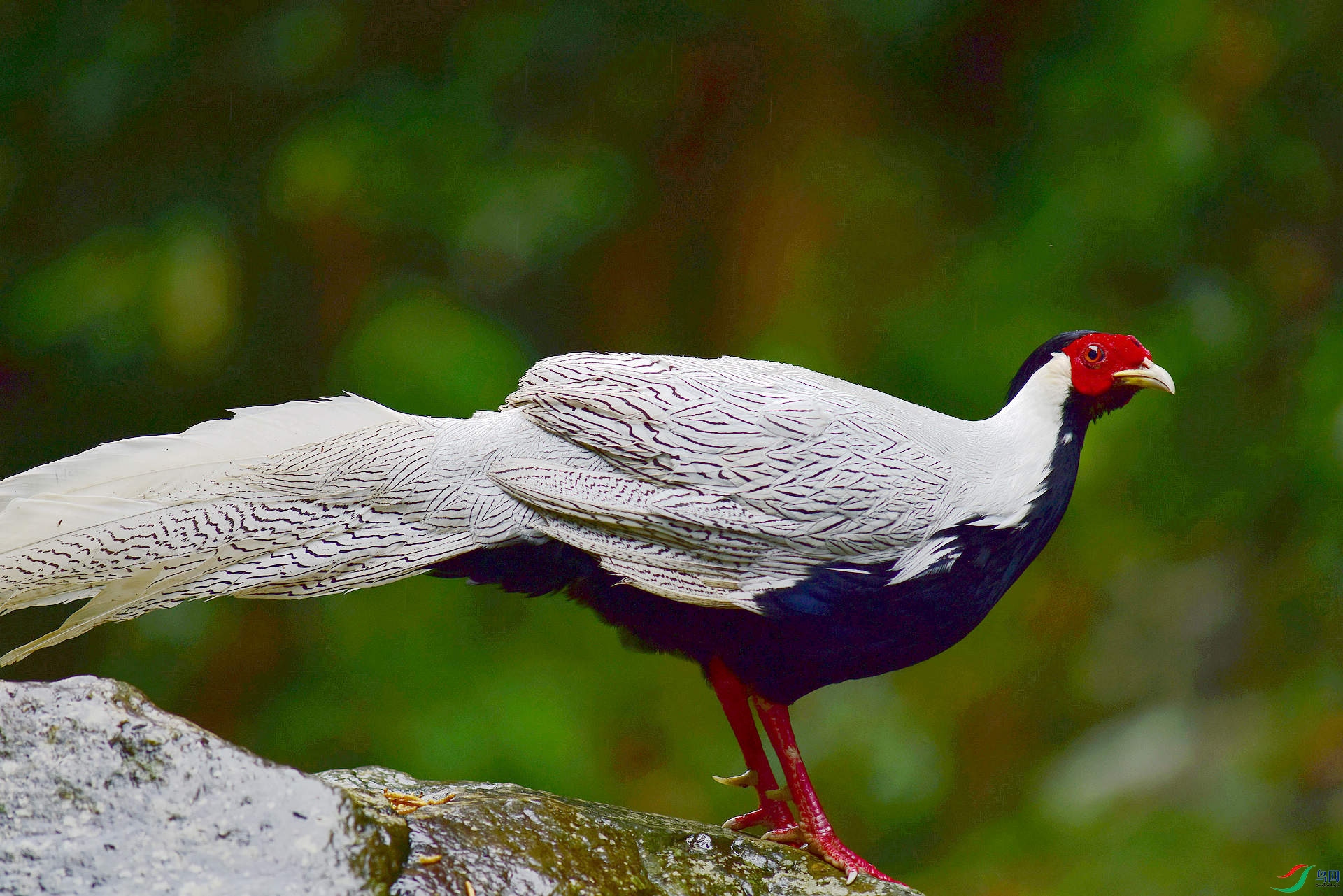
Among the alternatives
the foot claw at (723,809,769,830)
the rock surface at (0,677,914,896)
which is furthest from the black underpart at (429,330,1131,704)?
the rock surface at (0,677,914,896)

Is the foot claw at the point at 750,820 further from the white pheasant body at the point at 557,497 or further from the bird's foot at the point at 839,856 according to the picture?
the white pheasant body at the point at 557,497

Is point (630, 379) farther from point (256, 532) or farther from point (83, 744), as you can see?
point (83, 744)

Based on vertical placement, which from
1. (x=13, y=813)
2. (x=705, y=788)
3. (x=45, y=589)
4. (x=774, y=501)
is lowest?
(x=705, y=788)

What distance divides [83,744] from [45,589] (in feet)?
1.99

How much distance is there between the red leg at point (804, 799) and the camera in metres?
2.88

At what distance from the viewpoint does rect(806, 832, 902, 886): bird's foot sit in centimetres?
284

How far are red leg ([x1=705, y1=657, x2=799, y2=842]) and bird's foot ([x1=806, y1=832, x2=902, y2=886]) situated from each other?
0.17 m

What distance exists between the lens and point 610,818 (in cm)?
281

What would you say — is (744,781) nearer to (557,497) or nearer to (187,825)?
(557,497)

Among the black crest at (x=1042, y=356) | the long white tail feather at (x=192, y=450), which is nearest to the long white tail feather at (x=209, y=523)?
the long white tail feather at (x=192, y=450)

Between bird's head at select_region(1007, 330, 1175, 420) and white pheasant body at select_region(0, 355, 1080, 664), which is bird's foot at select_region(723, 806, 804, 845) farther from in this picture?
bird's head at select_region(1007, 330, 1175, 420)

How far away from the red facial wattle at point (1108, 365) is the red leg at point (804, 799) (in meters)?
1.19

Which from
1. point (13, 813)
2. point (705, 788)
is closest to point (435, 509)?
point (13, 813)

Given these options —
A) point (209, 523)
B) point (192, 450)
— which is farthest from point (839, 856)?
point (192, 450)
